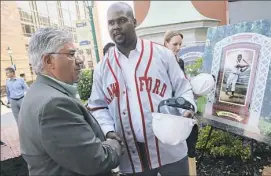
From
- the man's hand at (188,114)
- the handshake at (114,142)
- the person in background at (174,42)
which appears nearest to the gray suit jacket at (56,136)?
the handshake at (114,142)

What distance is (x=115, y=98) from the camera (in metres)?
1.55

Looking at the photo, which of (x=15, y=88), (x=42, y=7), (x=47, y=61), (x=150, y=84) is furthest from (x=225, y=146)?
(x=42, y=7)

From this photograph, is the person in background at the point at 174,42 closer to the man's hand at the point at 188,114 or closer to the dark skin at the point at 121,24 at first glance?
the dark skin at the point at 121,24

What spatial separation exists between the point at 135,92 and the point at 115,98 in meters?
0.13

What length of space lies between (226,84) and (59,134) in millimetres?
1491

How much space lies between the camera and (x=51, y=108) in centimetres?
100

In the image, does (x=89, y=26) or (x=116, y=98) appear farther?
(x=89, y=26)

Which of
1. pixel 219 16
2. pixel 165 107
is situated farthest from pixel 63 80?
pixel 219 16

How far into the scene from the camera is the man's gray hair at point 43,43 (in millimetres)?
1134

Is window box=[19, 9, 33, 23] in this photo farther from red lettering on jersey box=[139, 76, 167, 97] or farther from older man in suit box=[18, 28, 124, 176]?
older man in suit box=[18, 28, 124, 176]

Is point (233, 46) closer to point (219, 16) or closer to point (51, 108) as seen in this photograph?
point (51, 108)

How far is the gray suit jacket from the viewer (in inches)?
39.4

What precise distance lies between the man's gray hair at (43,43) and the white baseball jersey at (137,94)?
48 centimetres

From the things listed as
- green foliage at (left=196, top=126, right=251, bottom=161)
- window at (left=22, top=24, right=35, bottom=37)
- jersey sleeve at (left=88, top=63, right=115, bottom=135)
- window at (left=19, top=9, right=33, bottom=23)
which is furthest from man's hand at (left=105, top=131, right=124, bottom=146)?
window at (left=19, top=9, right=33, bottom=23)
